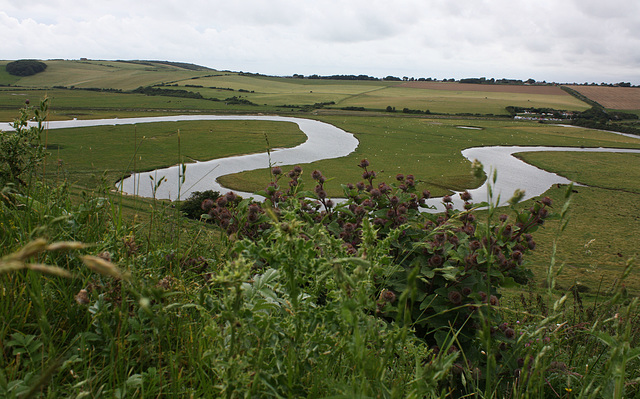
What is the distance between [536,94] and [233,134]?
107 m

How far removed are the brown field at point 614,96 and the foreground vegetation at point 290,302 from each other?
4814 inches

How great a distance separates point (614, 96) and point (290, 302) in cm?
13977

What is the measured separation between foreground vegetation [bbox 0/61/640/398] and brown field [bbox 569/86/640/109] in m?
122

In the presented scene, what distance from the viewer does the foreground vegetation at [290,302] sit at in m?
1.51

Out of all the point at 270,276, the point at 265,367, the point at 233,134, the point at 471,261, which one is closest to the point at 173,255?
the point at 270,276

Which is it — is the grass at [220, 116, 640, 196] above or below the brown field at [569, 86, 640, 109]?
below

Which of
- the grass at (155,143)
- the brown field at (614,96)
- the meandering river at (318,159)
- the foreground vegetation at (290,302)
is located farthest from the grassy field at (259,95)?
the foreground vegetation at (290,302)

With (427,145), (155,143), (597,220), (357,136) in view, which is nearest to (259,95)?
(357,136)

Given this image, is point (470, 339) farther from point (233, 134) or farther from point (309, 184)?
point (233, 134)

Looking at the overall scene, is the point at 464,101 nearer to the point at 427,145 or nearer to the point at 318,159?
the point at 427,145

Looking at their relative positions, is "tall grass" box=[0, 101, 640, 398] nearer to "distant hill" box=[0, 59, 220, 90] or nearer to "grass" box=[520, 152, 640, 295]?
"grass" box=[520, 152, 640, 295]

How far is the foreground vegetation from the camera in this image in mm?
1515

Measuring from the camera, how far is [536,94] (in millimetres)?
126500

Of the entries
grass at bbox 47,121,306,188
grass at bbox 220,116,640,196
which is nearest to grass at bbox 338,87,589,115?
grass at bbox 220,116,640,196
